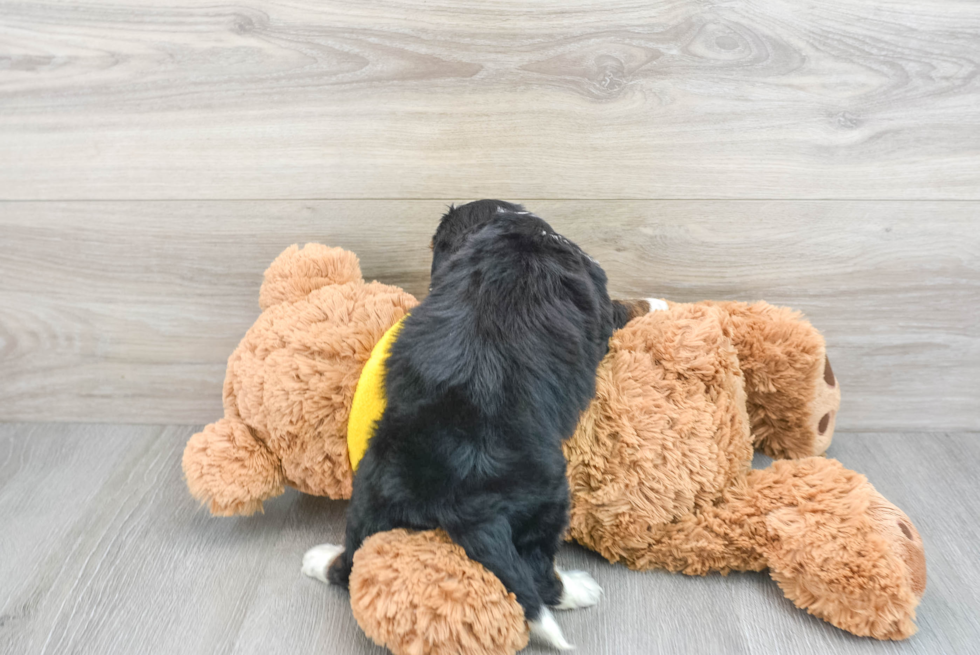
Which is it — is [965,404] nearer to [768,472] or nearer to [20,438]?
[768,472]

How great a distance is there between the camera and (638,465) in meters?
0.80

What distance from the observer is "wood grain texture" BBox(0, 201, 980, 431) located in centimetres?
101

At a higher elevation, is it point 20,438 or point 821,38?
point 821,38

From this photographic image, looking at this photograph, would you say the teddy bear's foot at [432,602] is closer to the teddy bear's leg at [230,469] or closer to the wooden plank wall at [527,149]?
the teddy bear's leg at [230,469]

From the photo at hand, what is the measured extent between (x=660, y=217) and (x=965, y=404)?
0.60 metres

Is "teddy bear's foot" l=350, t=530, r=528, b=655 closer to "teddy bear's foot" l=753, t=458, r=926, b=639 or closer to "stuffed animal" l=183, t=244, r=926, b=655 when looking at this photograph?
"stuffed animal" l=183, t=244, r=926, b=655

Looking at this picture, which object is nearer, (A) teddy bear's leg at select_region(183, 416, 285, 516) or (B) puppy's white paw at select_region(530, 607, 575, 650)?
(B) puppy's white paw at select_region(530, 607, 575, 650)

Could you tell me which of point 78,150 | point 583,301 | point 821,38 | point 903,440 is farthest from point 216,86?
point 903,440

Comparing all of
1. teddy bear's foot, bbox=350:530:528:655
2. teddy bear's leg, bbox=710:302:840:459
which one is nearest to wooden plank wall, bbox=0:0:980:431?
teddy bear's leg, bbox=710:302:840:459

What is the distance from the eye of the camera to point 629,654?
74 cm

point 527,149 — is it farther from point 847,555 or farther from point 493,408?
point 847,555

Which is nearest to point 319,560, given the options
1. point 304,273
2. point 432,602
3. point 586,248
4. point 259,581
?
point 259,581

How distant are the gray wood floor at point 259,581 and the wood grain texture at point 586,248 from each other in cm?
Answer: 13

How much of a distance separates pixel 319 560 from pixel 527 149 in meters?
0.61
